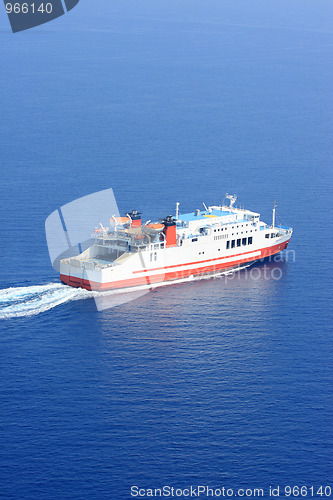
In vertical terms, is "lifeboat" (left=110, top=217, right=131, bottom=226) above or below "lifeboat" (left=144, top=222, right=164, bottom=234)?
above

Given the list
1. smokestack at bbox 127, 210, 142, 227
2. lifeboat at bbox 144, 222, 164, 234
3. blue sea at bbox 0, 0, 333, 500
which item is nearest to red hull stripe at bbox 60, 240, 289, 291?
blue sea at bbox 0, 0, 333, 500

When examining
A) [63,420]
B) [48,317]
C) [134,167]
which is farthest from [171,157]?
[63,420]

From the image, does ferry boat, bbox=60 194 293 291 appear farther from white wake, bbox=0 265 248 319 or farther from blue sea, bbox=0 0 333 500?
blue sea, bbox=0 0 333 500

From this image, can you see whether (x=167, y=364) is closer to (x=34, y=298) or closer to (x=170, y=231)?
(x=34, y=298)

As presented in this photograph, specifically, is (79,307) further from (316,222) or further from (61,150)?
(61,150)

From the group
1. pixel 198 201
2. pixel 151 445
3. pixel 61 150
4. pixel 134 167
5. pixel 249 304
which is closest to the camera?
pixel 151 445

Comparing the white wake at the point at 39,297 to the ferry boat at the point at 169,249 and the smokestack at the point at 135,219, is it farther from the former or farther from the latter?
the smokestack at the point at 135,219

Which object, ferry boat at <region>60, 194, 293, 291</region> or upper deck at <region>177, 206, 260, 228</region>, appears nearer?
ferry boat at <region>60, 194, 293, 291</region>
